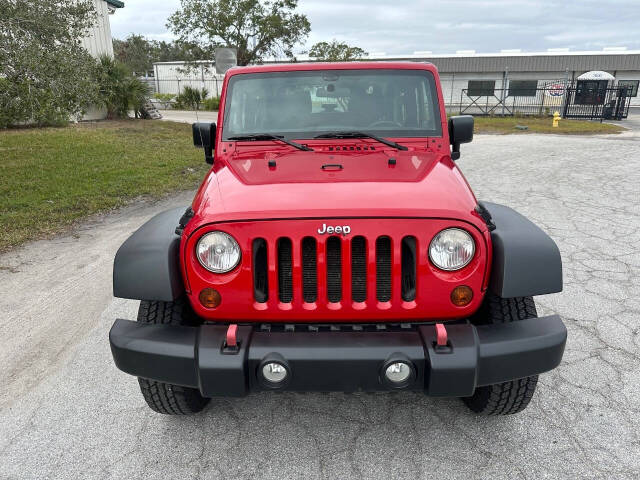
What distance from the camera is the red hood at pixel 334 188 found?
2109mm

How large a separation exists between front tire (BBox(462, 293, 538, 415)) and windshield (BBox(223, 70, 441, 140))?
1310mm

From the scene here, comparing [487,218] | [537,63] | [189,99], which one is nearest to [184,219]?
[487,218]

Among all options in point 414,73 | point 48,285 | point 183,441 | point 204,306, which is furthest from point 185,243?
point 48,285

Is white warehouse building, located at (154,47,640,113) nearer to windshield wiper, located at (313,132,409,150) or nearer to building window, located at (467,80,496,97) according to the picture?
building window, located at (467,80,496,97)

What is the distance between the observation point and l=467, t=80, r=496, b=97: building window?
3093 cm

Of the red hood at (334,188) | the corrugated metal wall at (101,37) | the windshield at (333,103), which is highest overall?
the corrugated metal wall at (101,37)

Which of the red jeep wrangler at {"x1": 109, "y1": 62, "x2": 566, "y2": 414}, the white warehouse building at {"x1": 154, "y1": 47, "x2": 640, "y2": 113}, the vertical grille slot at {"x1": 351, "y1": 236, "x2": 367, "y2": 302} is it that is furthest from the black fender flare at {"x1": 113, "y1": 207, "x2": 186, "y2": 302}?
the white warehouse building at {"x1": 154, "y1": 47, "x2": 640, "y2": 113}

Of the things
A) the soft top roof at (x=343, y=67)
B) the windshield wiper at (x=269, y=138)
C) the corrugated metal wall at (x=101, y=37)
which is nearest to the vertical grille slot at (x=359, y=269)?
the windshield wiper at (x=269, y=138)

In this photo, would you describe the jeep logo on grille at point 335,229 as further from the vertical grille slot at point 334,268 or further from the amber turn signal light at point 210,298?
the amber turn signal light at point 210,298

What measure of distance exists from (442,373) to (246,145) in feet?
6.22

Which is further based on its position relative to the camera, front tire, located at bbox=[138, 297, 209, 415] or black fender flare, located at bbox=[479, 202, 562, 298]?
front tire, located at bbox=[138, 297, 209, 415]

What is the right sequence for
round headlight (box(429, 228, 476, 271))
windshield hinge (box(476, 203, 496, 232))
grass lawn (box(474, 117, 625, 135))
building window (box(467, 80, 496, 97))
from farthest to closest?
building window (box(467, 80, 496, 97)) < grass lawn (box(474, 117, 625, 135)) < windshield hinge (box(476, 203, 496, 232)) < round headlight (box(429, 228, 476, 271))

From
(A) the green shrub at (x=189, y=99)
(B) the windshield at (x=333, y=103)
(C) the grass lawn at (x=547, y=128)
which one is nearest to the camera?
(B) the windshield at (x=333, y=103)

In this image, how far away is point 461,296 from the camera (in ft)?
7.11
